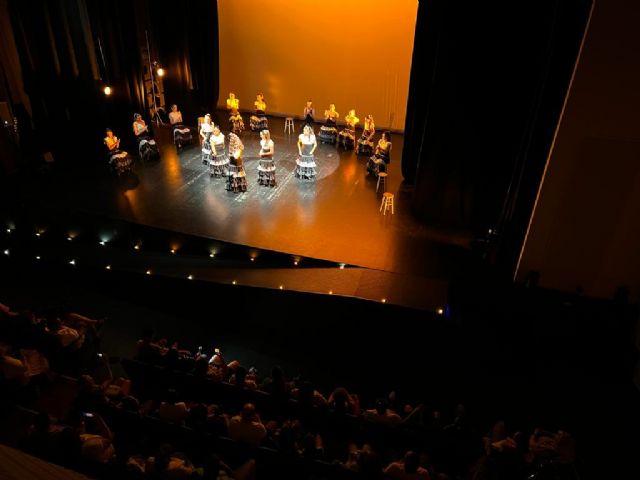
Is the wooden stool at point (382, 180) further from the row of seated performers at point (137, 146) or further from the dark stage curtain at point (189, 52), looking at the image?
the dark stage curtain at point (189, 52)

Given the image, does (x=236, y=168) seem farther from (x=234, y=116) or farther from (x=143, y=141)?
(x=234, y=116)

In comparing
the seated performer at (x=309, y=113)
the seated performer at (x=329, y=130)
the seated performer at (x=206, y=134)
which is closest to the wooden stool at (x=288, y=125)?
the seated performer at (x=309, y=113)

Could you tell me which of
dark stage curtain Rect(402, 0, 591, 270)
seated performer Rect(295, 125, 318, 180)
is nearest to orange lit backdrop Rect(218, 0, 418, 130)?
dark stage curtain Rect(402, 0, 591, 270)

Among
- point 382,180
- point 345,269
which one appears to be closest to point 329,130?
point 382,180

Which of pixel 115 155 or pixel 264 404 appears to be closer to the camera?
pixel 264 404

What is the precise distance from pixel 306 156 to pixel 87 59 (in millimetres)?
4286

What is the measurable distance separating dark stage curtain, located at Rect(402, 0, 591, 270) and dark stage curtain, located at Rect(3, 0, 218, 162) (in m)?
5.13

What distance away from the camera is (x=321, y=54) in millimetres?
10234

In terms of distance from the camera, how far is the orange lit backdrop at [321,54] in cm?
955

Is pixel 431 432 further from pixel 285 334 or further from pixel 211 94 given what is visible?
pixel 211 94

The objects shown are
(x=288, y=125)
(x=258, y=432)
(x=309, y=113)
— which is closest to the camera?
(x=258, y=432)

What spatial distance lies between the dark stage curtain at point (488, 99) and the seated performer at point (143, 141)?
4559 mm

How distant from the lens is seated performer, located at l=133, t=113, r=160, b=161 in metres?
8.98

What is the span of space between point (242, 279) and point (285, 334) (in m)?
0.83
